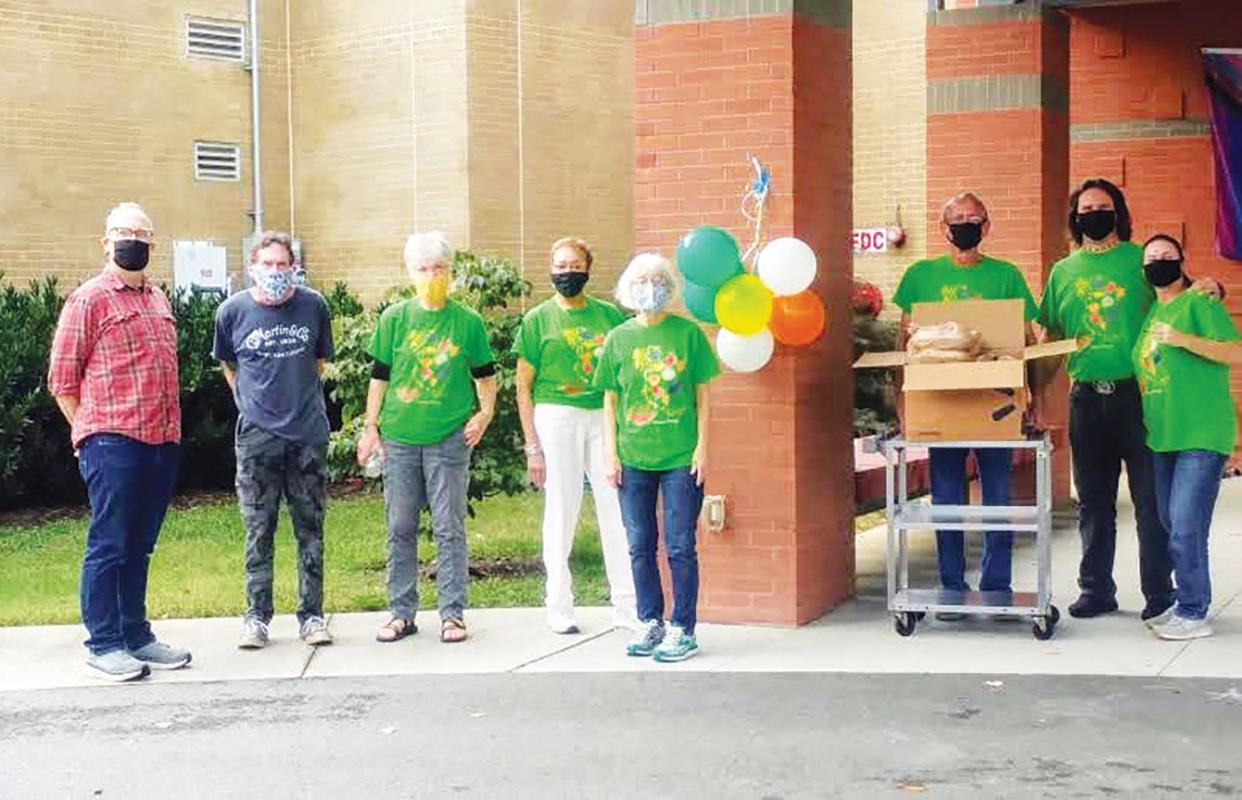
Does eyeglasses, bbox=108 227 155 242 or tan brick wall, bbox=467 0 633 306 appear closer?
eyeglasses, bbox=108 227 155 242

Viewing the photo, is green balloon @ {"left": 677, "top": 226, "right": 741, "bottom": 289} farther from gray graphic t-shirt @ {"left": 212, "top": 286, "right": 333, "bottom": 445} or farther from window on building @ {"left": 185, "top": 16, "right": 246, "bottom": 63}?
window on building @ {"left": 185, "top": 16, "right": 246, "bottom": 63}

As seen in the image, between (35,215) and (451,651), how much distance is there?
36.6 feet

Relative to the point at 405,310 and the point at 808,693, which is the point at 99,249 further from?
the point at 808,693

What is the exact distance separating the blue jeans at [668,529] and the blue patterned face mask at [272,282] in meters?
1.86

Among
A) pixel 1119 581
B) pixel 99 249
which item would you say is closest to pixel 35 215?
pixel 99 249

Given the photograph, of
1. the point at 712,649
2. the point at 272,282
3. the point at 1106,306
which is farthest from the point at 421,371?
the point at 1106,306

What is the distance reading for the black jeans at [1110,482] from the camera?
843cm

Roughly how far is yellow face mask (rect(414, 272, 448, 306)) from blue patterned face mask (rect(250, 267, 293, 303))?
626 mm

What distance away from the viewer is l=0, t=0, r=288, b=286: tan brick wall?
1752 centimetres

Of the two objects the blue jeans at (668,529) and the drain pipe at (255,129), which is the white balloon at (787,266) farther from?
the drain pipe at (255,129)

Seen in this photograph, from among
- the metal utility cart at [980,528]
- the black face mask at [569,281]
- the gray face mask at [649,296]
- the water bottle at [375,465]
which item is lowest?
the metal utility cart at [980,528]

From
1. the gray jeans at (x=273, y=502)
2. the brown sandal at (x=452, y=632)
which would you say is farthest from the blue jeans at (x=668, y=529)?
the gray jeans at (x=273, y=502)

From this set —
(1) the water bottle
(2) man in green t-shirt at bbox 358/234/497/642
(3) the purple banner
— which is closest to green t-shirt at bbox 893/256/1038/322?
(2) man in green t-shirt at bbox 358/234/497/642

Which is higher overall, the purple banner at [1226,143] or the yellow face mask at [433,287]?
the purple banner at [1226,143]
